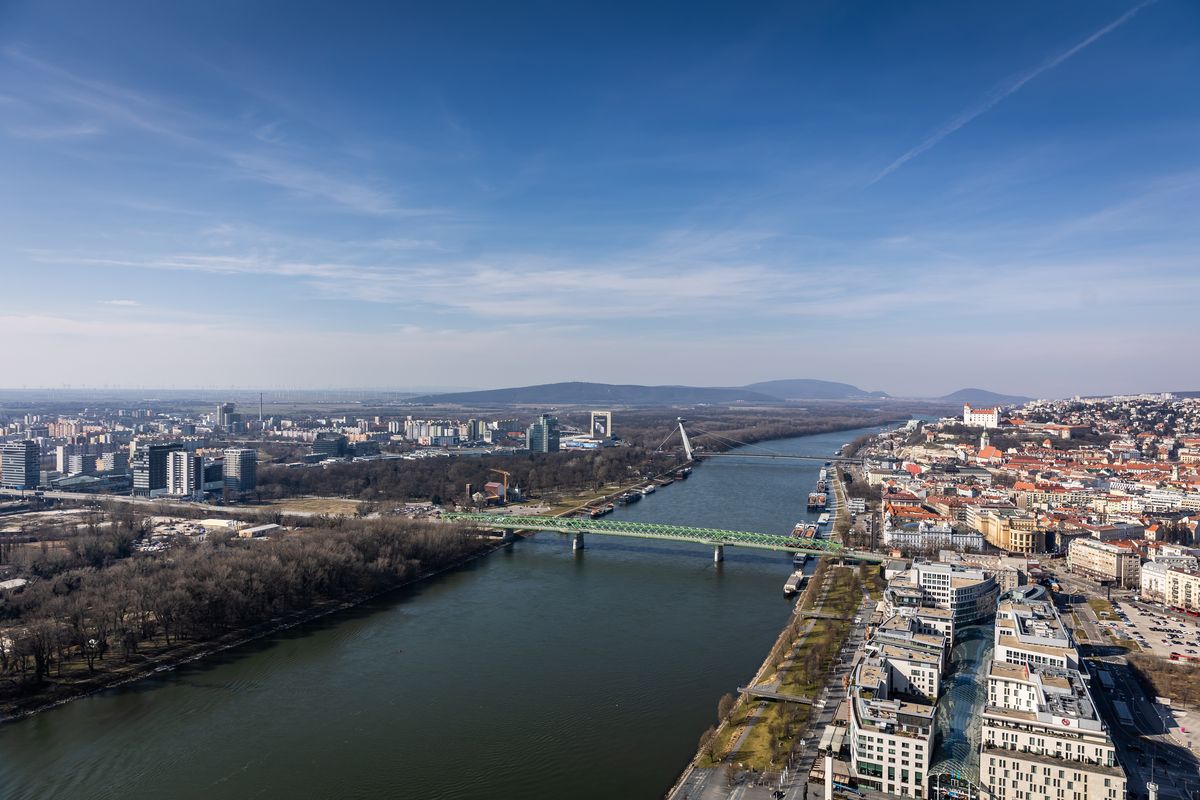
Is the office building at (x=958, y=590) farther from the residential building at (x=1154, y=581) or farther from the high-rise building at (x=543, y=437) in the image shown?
the high-rise building at (x=543, y=437)

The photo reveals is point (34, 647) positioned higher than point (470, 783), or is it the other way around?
point (34, 647)

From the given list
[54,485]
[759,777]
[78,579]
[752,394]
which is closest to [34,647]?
[78,579]

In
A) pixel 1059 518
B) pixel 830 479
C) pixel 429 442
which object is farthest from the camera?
pixel 429 442

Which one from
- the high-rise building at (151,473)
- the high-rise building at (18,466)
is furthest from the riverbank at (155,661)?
the high-rise building at (18,466)

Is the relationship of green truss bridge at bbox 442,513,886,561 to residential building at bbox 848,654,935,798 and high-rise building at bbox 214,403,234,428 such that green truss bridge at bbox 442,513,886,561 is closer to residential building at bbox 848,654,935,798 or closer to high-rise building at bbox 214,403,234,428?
residential building at bbox 848,654,935,798

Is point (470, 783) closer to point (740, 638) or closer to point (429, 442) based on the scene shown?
point (740, 638)

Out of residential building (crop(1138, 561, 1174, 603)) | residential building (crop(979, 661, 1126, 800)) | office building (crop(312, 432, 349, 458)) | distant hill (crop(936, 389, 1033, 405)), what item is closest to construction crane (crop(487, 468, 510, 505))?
office building (crop(312, 432, 349, 458))

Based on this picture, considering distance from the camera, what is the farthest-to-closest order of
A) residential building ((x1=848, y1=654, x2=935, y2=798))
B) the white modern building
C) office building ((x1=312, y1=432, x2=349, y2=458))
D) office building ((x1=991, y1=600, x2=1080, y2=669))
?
the white modern building < office building ((x1=312, y1=432, x2=349, y2=458)) < office building ((x1=991, y1=600, x2=1080, y2=669)) < residential building ((x1=848, y1=654, x2=935, y2=798))
